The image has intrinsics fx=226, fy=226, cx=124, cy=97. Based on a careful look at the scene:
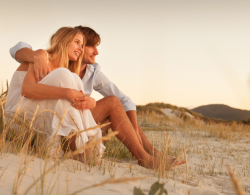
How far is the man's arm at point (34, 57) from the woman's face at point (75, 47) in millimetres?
455

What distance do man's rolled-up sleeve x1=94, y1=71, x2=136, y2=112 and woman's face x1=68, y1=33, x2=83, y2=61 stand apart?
50 centimetres

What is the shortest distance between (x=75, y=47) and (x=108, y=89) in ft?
2.63

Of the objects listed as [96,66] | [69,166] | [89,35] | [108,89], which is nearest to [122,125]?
[69,166]

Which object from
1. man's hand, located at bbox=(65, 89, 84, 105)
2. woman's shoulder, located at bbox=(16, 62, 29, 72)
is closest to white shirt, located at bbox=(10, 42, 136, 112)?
woman's shoulder, located at bbox=(16, 62, 29, 72)

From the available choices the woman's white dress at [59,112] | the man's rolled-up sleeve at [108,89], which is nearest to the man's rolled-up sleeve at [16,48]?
the woman's white dress at [59,112]

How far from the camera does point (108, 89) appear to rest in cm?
325

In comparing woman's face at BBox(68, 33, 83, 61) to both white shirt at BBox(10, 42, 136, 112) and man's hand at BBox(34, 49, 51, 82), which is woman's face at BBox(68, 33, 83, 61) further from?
man's hand at BBox(34, 49, 51, 82)

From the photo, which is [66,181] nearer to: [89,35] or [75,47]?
[75,47]

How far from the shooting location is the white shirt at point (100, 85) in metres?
3.10

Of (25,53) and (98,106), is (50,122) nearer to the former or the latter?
(98,106)

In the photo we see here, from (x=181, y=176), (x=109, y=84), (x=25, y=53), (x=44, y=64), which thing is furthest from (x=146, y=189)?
(x=109, y=84)

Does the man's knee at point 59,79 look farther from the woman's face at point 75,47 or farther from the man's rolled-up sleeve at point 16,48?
the woman's face at point 75,47

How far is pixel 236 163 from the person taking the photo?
3178 millimetres

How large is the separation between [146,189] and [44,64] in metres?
1.50
